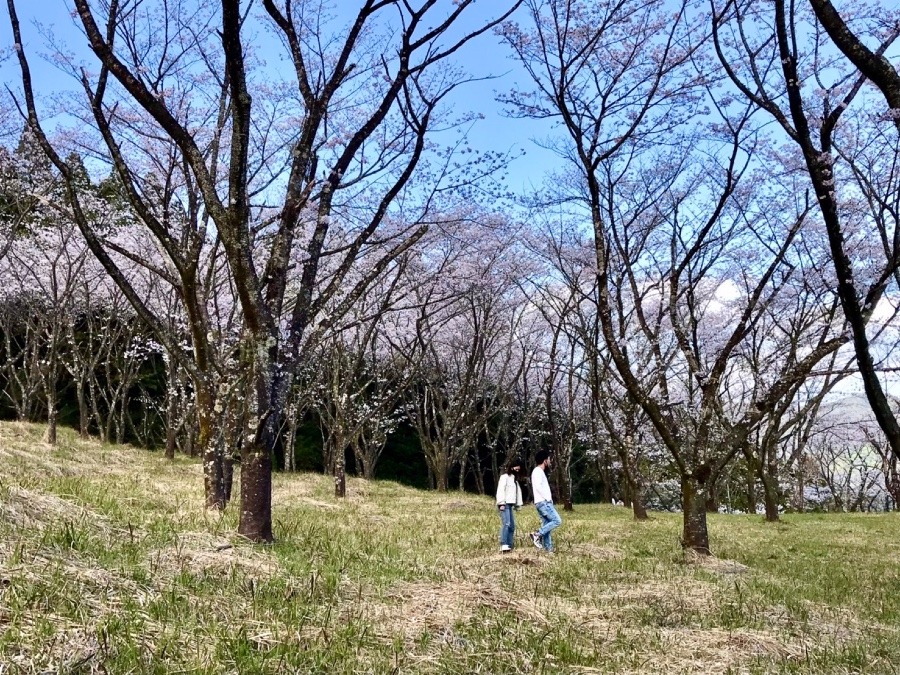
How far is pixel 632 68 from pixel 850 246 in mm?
10934

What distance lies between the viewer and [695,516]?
1088 cm

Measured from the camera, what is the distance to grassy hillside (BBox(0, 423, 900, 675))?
3.71m

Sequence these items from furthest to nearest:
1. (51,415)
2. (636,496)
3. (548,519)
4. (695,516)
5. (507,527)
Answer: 1. (51,415)
2. (636,496)
3. (695,516)
4. (548,519)
5. (507,527)

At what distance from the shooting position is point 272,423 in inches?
291

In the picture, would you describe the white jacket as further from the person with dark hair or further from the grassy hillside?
the grassy hillside

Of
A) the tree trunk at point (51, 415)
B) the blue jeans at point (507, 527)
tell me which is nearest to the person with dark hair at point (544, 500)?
the blue jeans at point (507, 527)

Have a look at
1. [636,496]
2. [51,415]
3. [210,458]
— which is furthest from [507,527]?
[51,415]

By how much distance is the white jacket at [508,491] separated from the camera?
32.9 feet

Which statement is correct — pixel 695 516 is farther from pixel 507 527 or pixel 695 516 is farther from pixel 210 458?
→ pixel 210 458

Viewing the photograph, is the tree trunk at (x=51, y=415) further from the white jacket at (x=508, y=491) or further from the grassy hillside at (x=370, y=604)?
the white jacket at (x=508, y=491)

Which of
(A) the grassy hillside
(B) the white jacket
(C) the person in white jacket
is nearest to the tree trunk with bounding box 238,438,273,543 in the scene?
(A) the grassy hillside

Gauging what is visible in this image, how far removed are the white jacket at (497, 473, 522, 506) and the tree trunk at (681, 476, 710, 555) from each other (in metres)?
2.91

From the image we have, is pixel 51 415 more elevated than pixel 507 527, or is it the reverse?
pixel 51 415

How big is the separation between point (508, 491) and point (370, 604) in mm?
5115
